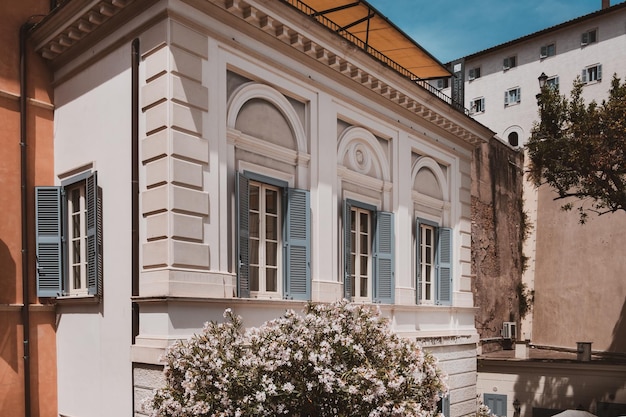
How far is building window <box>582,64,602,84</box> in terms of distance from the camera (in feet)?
102

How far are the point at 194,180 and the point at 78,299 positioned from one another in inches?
114

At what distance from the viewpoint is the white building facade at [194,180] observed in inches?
332

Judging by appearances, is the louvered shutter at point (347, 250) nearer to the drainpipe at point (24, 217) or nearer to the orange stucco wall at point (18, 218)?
the orange stucco wall at point (18, 218)

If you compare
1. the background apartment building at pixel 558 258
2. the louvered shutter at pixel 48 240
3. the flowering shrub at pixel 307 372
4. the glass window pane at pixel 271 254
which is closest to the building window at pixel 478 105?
the background apartment building at pixel 558 258

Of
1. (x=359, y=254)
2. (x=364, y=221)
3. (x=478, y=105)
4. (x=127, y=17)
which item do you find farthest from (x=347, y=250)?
(x=478, y=105)

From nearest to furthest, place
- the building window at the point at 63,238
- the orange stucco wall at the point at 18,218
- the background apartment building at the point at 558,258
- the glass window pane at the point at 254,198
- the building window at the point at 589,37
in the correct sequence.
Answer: the orange stucco wall at the point at 18,218 → the building window at the point at 63,238 → the glass window pane at the point at 254,198 → the background apartment building at the point at 558,258 → the building window at the point at 589,37

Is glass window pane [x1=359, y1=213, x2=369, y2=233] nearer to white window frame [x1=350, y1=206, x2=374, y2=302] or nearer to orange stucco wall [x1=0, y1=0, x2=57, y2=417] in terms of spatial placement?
white window frame [x1=350, y1=206, x2=374, y2=302]

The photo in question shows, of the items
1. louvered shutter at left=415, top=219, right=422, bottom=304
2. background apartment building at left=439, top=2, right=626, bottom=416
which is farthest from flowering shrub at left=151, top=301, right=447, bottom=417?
background apartment building at left=439, top=2, right=626, bottom=416

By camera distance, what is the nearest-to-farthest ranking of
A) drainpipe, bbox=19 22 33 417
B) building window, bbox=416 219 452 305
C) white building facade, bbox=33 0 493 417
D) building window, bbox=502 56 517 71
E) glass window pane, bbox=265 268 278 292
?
1. white building facade, bbox=33 0 493 417
2. drainpipe, bbox=19 22 33 417
3. glass window pane, bbox=265 268 278 292
4. building window, bbox=416 219 452 305
5. building window, bbox=502 56 517 71

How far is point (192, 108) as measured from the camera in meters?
8.62

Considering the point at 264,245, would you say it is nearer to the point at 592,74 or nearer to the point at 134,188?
the point at 134,188

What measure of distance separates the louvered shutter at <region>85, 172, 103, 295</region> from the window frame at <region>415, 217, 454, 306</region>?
765 centimetres

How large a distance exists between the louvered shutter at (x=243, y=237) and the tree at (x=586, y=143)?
9778 millimetres

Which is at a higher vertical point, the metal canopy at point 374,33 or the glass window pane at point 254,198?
the metal canopy at point 374,33
